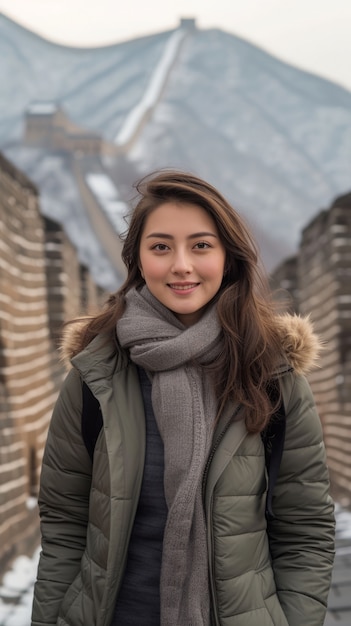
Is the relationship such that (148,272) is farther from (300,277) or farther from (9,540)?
(300,277)

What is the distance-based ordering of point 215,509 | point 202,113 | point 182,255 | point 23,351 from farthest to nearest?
point 202,113 < point 23,351 < point 182,255 < point 215,509

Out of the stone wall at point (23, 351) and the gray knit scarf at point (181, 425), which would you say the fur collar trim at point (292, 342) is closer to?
the gray knit scarf at point (181, 425)

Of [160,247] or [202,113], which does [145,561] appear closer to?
[160,247]

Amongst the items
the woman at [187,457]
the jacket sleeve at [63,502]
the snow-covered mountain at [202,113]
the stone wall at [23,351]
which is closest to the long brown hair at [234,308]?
the woman at [187,457]

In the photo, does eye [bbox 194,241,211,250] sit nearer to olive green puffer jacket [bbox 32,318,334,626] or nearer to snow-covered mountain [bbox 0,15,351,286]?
olive green puffer jacket [bbox 32,318,334,626]

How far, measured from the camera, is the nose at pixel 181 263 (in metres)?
1.87

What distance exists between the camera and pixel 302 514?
6.25 ft

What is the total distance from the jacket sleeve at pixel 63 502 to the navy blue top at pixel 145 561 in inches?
5.5

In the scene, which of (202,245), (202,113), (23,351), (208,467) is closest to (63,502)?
(208,467)

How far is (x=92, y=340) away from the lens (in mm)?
2023

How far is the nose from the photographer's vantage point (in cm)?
187

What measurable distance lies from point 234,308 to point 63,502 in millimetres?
487

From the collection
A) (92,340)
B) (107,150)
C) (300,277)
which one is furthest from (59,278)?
(107,150)

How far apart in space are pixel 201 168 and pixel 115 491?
71114mm
